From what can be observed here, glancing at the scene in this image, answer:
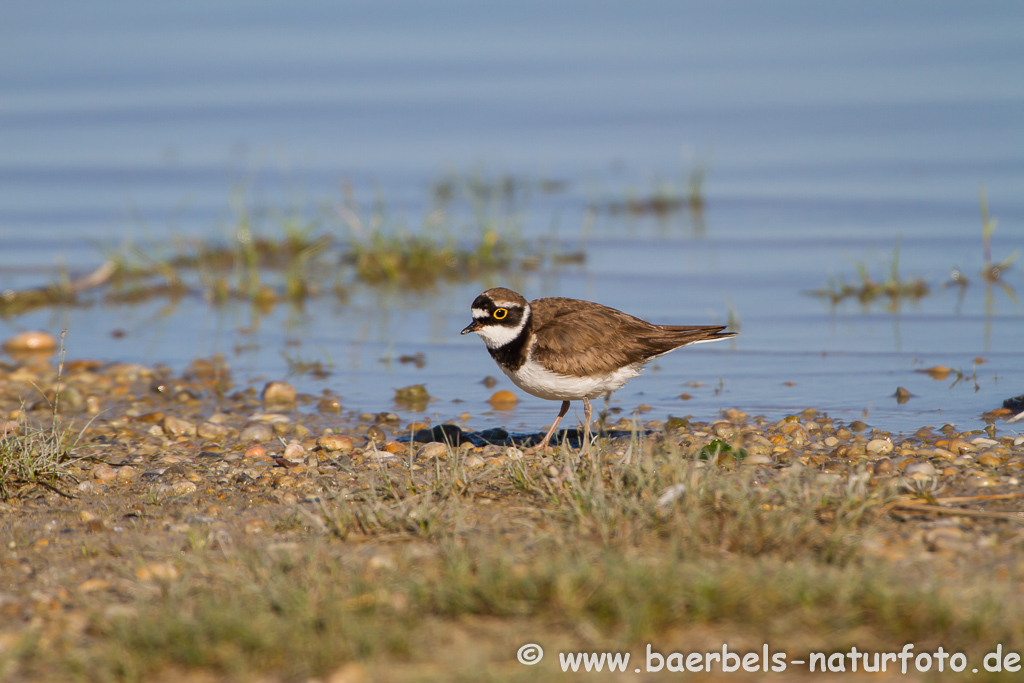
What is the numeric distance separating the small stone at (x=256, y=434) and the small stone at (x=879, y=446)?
3.73 metres

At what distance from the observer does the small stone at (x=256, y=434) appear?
6.91 meters

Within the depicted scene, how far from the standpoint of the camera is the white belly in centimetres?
618

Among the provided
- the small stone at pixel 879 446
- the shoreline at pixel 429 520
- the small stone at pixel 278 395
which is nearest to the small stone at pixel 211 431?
the shoreline at pixel 429 520

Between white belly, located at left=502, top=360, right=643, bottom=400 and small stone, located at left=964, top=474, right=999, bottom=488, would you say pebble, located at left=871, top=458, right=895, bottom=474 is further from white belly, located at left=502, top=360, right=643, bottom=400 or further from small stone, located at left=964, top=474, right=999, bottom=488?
white belly, located at left=502, top=360, right=643, bottom=400

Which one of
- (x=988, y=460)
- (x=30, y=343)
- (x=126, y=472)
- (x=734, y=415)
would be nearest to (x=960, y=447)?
(x=988, y=460)

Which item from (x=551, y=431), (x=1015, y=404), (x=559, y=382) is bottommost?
(x=551, y=431)

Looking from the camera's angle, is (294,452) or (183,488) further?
(294,452)

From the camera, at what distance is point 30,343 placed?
9.56 m

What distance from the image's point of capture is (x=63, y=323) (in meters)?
10.6

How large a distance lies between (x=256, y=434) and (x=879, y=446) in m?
3.87

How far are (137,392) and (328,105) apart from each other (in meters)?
15.5

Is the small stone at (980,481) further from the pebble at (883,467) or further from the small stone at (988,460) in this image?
the pebble at (883,467)

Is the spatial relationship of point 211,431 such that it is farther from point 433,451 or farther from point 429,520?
point 429,520

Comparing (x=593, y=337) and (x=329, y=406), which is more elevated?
(x=593, y=337)
